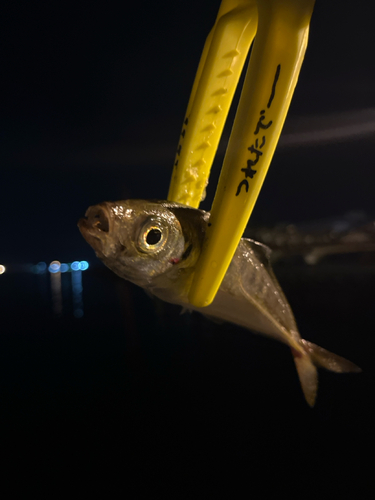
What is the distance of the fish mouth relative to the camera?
44 centimetres

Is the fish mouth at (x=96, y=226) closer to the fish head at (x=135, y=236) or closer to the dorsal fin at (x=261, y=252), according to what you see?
the fish head at (x=135, y=236)

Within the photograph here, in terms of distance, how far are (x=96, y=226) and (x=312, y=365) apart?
Result: 0.48 m

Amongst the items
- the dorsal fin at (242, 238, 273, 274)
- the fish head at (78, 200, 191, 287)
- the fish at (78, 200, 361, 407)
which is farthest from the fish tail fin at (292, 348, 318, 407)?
the fish head at (78, 200, 191, 287)

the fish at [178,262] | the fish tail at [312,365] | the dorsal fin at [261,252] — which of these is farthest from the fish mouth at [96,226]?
the fish tail at [312,365]

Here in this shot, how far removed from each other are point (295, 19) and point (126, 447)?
5.53ft

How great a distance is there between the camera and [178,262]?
48 centimetres

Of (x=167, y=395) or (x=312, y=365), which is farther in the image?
(x=167, y=395)

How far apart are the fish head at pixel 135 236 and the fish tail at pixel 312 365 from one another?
0.32m

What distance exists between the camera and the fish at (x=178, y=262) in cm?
44

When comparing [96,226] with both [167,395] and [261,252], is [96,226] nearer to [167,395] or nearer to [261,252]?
[261,252]

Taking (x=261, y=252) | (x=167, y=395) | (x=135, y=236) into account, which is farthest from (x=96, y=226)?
(x=167, y=395)

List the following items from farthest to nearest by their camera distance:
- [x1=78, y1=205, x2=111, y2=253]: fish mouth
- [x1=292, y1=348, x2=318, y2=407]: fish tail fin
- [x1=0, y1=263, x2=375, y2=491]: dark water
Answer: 1. [x1=0, y1=263, x2=375, y2=491]: dark water
2. [x1=292, y1=348, x2=318, y2=407]: fish tail fin
3. [x1=78, y1=205, x2=111, y2=253]: fish mouth

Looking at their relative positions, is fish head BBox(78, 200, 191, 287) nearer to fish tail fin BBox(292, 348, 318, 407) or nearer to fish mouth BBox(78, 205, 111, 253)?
fish mouth BBox(78, 205, 111, 253)

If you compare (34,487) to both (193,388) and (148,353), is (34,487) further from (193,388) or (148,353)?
(148,353)
